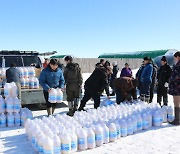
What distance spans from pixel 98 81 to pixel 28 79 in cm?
232

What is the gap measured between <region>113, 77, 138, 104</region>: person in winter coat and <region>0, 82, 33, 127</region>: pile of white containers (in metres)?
2.60

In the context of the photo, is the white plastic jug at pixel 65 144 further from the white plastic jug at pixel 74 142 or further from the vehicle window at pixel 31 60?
the vehicle window at pixel 31 60

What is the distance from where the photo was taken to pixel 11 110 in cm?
652

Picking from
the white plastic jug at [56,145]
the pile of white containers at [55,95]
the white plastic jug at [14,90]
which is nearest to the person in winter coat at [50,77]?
the pile of white containers at [55,95]

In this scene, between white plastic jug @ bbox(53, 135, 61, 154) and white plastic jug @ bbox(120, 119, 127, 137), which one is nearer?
white plastic jug @ bbox(53, 135, 61, 154)

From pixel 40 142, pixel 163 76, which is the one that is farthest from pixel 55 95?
pixel 163 76

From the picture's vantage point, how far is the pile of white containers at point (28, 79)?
27.1 ft

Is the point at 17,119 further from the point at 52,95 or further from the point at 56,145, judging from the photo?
the point at 56,145

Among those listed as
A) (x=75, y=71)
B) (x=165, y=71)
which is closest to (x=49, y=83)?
(x=75, y=71)

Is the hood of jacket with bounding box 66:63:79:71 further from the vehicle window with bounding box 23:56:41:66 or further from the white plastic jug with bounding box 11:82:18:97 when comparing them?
the vehicle window with bounding box 23:56:41:66

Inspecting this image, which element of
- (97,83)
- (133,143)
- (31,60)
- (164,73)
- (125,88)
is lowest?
(133,143)

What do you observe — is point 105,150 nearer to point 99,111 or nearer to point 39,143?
point 39,143

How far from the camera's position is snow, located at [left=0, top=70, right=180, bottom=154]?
189 inches

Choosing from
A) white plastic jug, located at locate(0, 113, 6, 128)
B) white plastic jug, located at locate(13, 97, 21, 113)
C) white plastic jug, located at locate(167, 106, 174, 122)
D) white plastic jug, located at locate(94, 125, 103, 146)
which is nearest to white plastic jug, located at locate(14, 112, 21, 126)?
white plastic jug, located at locate(13, 97, 21, 113)
